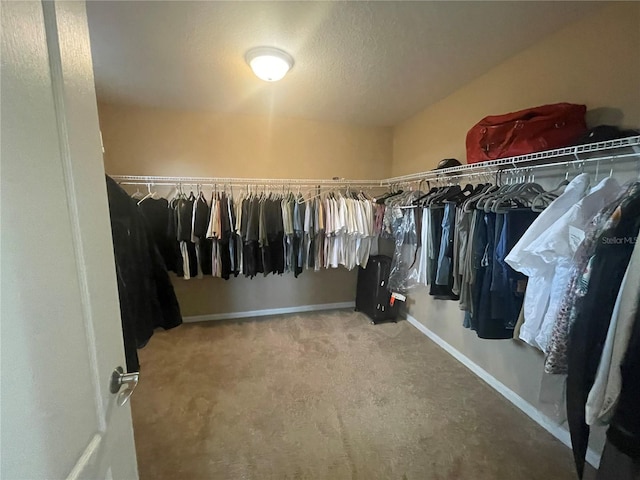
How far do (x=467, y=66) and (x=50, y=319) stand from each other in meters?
2.67

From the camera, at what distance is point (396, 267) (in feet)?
9.05

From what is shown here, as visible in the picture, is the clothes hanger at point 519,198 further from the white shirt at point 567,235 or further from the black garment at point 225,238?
the black garment at point 225,238

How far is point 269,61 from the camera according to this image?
191 centimetres

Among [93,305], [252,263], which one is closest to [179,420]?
[252,263]

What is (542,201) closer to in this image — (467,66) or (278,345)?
(467,66)

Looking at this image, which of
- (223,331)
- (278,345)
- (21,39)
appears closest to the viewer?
(21,39)

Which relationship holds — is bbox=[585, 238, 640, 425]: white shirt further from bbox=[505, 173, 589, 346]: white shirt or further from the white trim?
the white trim

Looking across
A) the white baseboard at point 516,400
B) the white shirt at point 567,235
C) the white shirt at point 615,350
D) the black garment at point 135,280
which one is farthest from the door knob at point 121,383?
the white baseboard at point 516,400

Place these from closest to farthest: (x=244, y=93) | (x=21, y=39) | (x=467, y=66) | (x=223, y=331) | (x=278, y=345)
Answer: (x=21, y=39)
(x=467, y=66)
(x=244, y=93)
(x=278, y=345)
(x=223, y=331)

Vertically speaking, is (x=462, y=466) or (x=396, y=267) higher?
(x=396, y=267)

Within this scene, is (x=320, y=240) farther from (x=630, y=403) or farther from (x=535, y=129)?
(x=630, y=403)

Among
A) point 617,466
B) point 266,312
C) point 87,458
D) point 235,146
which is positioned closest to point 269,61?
point 235,146

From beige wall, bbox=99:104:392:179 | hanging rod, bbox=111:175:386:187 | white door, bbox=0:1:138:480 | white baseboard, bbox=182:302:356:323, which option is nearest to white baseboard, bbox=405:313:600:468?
white baseboard, bbox=182:302:356:323

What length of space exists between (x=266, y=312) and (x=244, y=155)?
1.90 m
